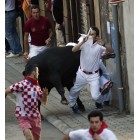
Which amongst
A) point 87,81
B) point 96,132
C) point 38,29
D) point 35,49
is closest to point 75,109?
point 87,81

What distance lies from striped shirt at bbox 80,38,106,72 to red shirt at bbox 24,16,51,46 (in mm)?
2641

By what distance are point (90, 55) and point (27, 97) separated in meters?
3.05

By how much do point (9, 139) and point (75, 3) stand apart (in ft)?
18.4

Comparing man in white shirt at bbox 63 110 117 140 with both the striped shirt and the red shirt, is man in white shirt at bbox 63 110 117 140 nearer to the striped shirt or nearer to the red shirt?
the striped shirt

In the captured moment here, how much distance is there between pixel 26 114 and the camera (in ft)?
39.5

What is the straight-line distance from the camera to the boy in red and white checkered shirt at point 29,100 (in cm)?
1188

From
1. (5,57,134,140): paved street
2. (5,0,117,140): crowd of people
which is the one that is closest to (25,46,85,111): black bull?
(5,0,117,140): crowd of people

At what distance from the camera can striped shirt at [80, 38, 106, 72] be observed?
1467cm

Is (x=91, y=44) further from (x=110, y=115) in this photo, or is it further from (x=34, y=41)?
(x=34, y=41)

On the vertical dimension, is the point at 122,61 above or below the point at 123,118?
above

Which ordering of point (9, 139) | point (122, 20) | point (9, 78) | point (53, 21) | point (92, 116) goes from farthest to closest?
point (53, 21)
point (9, 78)
point (122, 20)
point (9, 139)
point (92, 116)

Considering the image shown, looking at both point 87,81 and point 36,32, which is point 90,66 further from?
point 36,32

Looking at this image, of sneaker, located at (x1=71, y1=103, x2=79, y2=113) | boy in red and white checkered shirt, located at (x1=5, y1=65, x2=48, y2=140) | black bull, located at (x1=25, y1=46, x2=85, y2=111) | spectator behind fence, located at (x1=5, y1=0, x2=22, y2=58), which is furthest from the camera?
spectator behind fence, located at (x1=5, y1=0, x2=22, y2=58)

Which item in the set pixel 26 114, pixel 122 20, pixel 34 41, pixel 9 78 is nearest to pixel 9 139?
pixel 26 114
